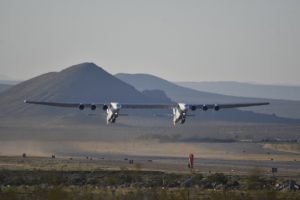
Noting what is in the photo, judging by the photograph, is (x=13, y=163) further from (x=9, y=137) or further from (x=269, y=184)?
(x=9, y=137)

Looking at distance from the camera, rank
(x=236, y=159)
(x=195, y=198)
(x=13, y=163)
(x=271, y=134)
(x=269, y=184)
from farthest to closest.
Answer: (x=271, y=134) < (x=236, y=159) < (x=13, y=163) < (x=269, y=184) < (x=195, y=198)

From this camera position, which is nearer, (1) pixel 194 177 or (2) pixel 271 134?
(1) pixel 194 177

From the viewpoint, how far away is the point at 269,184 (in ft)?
235

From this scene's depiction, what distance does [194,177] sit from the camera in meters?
76.1

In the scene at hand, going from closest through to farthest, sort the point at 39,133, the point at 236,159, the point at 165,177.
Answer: the point at 165,177, the point at 236,159, the point at 39,133

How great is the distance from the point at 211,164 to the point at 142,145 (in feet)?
152

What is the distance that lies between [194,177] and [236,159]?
4062 centimetres

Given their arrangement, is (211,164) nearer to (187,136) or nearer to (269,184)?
(269,184)

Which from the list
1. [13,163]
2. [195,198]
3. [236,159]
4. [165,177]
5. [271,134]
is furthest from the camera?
[271,134]

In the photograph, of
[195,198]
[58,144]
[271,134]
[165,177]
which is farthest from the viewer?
[271,134]

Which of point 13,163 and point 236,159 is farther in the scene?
point 236,159

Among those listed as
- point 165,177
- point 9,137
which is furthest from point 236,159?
point 9,137

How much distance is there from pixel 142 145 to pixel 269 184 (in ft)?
256

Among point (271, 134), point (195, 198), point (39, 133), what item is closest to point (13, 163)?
point (195, 198)
